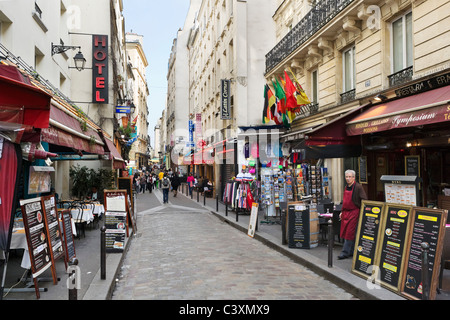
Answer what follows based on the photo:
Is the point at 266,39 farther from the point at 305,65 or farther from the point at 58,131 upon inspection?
the point at 58,131

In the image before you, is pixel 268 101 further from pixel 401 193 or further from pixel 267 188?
pixel 401 193

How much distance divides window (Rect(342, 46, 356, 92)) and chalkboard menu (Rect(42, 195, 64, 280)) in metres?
10.5

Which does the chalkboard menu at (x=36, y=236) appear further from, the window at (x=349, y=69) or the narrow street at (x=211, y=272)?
the window at (x=349, y=69)

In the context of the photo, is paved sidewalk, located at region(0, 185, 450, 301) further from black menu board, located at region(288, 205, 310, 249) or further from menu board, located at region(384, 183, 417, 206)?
menu board, located at region(384, 183, 417, 206)

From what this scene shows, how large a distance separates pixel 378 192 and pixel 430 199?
7.04 feet

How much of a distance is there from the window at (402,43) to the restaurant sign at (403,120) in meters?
2.44

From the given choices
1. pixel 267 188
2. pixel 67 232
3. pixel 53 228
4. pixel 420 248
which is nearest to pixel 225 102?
pixel 267 188

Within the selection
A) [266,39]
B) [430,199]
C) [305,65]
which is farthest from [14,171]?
[266,39]

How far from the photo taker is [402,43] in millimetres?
10297

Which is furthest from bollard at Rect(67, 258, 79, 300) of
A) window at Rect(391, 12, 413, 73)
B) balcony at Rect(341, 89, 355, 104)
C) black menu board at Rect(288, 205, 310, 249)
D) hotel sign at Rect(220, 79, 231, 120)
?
hotel sign at Rect(220, 79, 231, 120)

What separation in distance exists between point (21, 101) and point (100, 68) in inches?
616

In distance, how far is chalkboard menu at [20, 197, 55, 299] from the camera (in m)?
4.88

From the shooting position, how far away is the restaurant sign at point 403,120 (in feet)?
22.5
